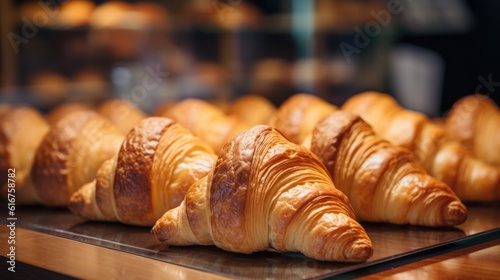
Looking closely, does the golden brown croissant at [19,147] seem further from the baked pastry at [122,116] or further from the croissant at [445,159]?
the croissant at [445,159]

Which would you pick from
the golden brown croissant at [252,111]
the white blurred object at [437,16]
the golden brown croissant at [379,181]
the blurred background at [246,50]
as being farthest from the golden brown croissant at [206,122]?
the white blurred object at [437,16]

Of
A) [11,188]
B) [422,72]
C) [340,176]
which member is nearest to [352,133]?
[340,176]

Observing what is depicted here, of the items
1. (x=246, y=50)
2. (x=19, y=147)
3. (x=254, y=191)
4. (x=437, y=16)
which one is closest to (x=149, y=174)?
(x=254, y=191)

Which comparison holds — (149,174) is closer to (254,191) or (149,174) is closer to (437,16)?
(254,191)

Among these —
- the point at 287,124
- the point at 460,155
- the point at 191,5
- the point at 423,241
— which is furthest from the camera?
the point at 191,5

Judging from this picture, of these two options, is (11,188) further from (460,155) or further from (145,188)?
(460,155)

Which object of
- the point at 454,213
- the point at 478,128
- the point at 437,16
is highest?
the point at 437,16
